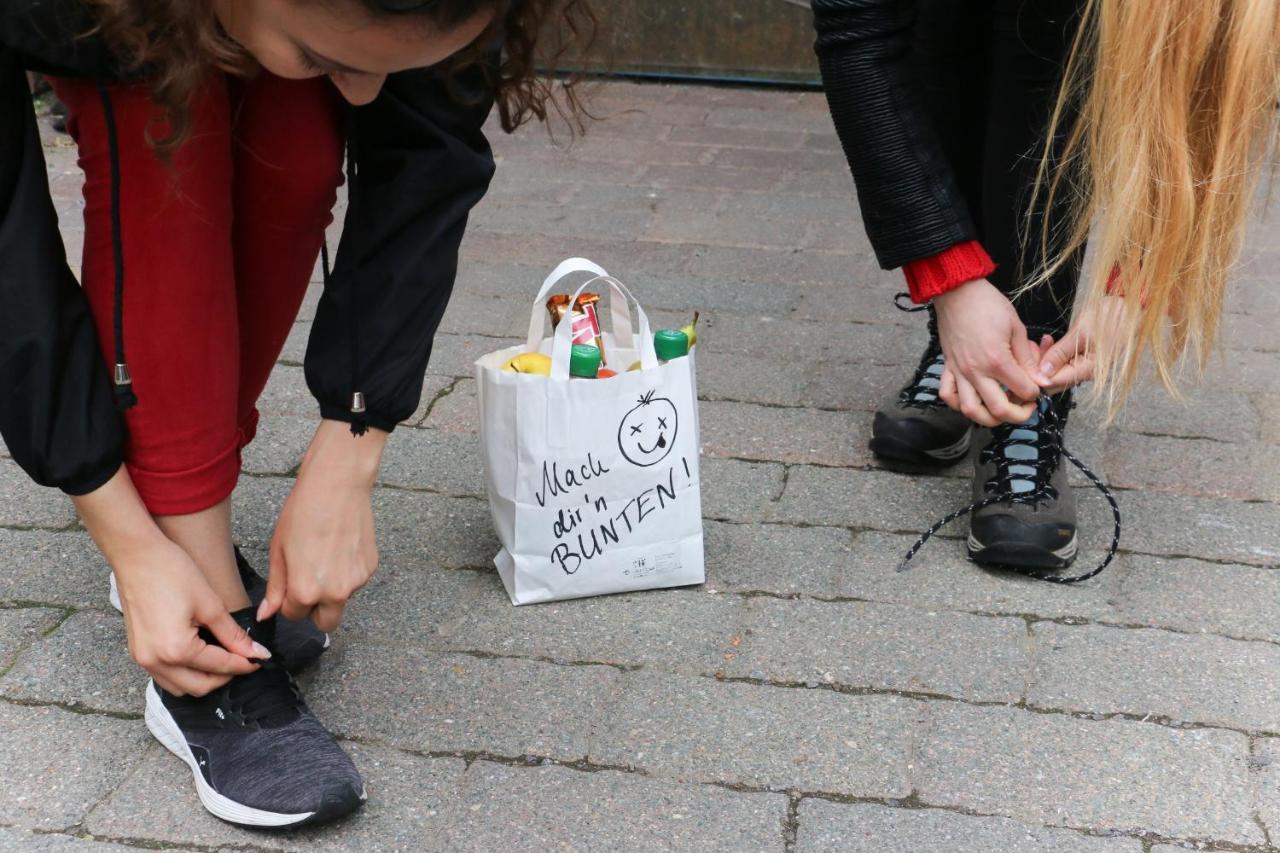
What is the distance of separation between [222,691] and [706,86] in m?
3.78

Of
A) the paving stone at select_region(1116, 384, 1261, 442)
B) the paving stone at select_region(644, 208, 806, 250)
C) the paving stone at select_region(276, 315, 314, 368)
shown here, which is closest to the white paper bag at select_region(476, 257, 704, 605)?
the paving stone at select_region(276, 315, 314, 368)

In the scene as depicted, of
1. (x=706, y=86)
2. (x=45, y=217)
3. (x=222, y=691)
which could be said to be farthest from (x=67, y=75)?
(x=706, y=86)

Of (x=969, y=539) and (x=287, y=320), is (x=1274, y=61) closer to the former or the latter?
(x=969, y=539)

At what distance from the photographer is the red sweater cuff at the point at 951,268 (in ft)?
6.04

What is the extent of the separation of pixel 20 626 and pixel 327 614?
1.63 feet

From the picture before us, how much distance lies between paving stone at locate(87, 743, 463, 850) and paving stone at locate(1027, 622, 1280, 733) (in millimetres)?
707

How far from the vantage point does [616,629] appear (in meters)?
1.81

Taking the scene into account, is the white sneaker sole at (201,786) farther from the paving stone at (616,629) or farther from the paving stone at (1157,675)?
the paving stone at (1157,675)

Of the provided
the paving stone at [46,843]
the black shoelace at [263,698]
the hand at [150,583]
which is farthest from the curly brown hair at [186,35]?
the paving stone at [46,843]

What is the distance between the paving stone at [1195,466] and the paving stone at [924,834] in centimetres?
91

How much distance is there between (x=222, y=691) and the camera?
5.01 ft

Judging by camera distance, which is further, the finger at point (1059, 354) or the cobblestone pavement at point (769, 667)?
the finger at point (1059, 354)

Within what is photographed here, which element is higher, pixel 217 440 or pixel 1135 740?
pixel 217 440

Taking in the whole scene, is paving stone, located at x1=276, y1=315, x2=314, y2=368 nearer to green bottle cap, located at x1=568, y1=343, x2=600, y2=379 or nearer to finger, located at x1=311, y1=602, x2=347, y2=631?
green bottle cap, located at x1=568, y1=343, x2=600, y2=379
